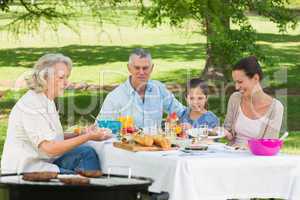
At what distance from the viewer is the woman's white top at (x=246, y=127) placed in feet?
22.9

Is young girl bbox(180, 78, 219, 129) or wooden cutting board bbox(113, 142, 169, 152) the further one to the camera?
young girl bbox(180, 78, 219, 129)

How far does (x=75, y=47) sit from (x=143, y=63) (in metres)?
22.0

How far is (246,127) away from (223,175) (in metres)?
1.21

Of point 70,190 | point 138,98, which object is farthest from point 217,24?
point 70,190

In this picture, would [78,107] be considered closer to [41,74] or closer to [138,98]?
[138,98]

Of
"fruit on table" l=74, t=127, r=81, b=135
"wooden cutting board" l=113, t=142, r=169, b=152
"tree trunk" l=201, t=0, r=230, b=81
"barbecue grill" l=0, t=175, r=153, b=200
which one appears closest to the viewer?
"barbecue grill" l=0, t=175, r=153, b=200

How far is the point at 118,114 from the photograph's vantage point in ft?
25.3

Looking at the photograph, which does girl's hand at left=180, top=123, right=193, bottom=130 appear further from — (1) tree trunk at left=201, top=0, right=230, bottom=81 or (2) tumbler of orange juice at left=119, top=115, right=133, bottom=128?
(1) tree trunk at left=201, top=0, right=230, bottom=81

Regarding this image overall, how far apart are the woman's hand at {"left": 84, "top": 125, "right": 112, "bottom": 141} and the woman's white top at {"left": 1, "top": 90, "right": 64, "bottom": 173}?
10.1 inches

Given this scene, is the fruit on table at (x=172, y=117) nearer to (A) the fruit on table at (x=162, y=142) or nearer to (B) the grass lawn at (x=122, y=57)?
(A) the fruit on table at (x=162, y=142)

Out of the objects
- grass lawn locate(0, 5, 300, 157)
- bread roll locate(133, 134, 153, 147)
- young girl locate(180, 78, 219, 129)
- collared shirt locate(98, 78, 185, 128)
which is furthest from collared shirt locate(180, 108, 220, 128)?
grass lawn locate(0, 5, 300, 157)

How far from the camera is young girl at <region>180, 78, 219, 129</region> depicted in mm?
7238

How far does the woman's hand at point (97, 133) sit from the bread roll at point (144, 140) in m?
0.24

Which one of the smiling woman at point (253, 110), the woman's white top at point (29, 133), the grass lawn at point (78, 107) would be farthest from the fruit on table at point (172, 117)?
the grass lawn at point (78, 107)
